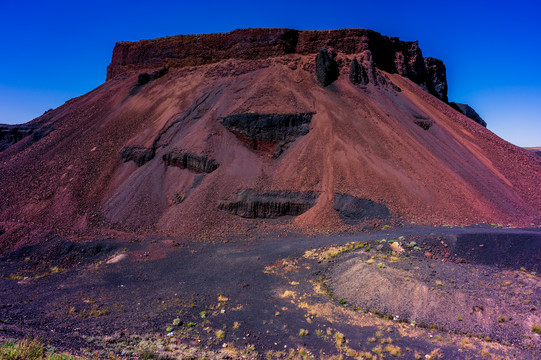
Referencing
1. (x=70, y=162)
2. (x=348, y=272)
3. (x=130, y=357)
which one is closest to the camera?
(x=130, y=357)

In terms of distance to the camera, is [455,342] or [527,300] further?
[527,300]

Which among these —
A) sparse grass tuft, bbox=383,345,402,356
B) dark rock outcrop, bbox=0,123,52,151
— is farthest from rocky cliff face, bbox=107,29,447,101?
sparse grass tuft, bbox=383,345,402,356

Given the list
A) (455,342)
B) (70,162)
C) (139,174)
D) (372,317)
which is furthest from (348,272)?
(70,162)

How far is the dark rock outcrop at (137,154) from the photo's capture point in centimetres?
2611

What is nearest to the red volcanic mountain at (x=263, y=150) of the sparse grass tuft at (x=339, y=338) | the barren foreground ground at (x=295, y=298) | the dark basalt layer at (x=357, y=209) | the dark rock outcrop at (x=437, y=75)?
the dark basalt layer at (x=357, y=209)

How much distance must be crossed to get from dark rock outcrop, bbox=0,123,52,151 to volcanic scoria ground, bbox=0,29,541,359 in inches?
8.4

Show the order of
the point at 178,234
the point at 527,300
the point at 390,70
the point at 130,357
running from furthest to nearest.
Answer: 1. the point at 390,70
2. the point at 178,234
3. the point at 527,300
4. the point at 130,357

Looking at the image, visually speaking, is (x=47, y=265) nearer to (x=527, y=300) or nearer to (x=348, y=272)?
(x=348, y=272)

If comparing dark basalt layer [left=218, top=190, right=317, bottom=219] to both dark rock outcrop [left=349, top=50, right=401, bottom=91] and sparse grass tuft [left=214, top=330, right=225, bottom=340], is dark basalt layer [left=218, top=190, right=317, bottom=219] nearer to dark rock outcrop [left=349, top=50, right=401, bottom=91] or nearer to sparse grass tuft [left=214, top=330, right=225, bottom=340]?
sparse grass tuft [left=214, top=330, right=225, bottom=340]

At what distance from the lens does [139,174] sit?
81.4ft

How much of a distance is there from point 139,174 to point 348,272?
→ 18.4 m

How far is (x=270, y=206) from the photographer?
68.0ft

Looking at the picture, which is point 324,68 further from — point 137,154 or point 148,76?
point 148,76

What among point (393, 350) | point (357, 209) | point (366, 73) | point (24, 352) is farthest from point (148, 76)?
point (393, 350)
